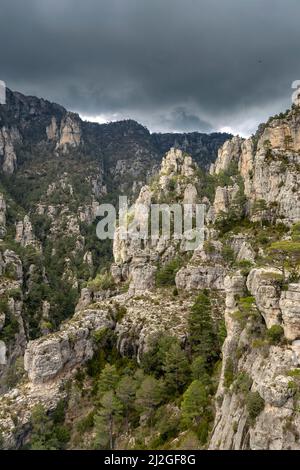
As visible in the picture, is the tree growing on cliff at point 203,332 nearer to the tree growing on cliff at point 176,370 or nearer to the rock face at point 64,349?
the tree growing on cliff at point 176,370

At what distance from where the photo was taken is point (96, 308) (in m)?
81.7

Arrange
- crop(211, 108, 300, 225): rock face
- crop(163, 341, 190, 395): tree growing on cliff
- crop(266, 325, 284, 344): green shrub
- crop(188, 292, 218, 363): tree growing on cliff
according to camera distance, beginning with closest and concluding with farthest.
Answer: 1. crop(266, 325, 284, 344): green shrub
2. crop(163, 341, 190, 395): tree growing on cliff
3. crop(188, 292, 218, 363): tree growing on cliff
4. crop(211, 108, 300, 225): rock face

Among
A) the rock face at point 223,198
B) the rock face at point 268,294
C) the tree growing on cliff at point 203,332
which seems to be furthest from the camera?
the rock face at point 223,198

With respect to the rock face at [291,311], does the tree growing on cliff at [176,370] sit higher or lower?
lower

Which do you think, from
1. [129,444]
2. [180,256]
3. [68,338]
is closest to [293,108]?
[180,256]

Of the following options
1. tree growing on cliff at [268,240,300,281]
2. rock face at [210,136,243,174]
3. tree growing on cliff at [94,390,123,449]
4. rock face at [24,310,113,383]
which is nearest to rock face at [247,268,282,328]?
tree growing on cliff at [268,240,300,281]

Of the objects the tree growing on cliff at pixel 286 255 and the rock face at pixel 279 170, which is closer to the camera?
the tree growing on cliff at pixel 286 255

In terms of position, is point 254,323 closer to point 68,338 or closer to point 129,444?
point 129,444

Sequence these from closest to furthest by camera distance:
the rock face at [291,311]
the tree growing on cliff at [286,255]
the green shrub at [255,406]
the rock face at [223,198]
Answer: the green shrub at [255,406] → the rock face at [291,311] → the tree growing on cliff at [286,255] → the rock face at [223,198]

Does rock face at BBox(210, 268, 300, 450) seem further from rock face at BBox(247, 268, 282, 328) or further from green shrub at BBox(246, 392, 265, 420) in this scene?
green shrub at BBox(246, 392, 265, 420)

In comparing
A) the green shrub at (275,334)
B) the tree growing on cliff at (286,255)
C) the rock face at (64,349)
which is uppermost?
the tree growing on cliff at (286,255)

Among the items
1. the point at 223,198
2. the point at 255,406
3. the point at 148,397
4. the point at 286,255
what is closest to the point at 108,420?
the point at 148,397

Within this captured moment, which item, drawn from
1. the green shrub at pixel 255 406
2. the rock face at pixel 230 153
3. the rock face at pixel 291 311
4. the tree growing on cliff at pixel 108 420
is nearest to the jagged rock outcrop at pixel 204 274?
the tree growing on cliff at pixel 108 420

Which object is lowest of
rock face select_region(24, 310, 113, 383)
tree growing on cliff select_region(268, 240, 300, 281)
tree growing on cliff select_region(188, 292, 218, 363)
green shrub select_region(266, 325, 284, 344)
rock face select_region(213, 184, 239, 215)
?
rock face select_region(24, 310, 113, 383)
